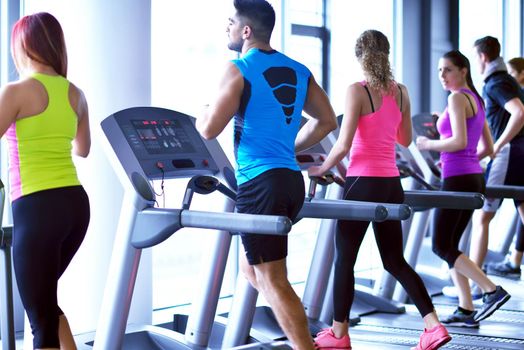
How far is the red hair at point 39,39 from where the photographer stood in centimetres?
276

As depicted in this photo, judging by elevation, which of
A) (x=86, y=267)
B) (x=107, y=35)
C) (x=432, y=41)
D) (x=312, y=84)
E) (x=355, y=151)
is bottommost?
(x=86, y=267)

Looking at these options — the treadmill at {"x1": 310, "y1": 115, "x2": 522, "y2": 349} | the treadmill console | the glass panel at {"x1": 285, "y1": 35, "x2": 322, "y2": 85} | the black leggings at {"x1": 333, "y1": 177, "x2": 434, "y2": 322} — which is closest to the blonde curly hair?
the black leggings at {"x1": 333, "y1": 177, "x2": 434, "y2": 322}

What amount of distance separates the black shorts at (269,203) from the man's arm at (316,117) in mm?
359

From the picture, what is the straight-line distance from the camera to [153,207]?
10.7 feet

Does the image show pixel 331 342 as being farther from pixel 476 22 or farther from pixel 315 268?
pixel 476 22

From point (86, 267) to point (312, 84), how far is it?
157 centimetres

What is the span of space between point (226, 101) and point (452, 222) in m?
2.06

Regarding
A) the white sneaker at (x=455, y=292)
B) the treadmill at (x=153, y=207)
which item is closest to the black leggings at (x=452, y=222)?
the white sneaker at (x=455, y=292)

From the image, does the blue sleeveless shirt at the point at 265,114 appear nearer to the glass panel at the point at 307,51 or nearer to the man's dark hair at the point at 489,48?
the man's dark hair at the point at 489,48

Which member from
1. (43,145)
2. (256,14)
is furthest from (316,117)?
(43,145)

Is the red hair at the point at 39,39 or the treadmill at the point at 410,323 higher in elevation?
the red hair at the point at 39,39

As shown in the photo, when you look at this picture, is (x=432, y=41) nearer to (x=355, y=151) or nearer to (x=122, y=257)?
(x=355, y=151)

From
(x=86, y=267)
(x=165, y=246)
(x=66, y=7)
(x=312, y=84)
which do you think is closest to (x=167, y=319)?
(x=86, y=267)

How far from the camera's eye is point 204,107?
10.0ft
